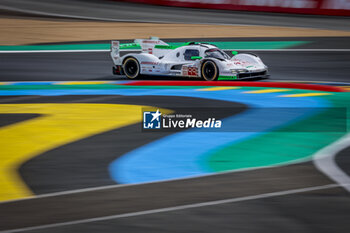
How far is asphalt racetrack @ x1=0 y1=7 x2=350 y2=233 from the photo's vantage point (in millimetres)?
4887

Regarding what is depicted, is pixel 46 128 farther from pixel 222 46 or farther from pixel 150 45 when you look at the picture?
pixel 222 46

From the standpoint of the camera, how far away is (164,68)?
47.8ft

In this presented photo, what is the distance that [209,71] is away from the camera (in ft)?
46.0

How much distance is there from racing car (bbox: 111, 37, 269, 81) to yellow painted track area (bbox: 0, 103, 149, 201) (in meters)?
3.50

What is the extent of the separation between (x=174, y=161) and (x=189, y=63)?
7.48 m

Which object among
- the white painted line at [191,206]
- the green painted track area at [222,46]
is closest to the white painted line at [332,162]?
the white painted line at [191,206]

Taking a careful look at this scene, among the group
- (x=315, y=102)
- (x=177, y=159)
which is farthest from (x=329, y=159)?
(x=315, y=102)

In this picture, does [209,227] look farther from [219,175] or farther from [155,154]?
[155,154]

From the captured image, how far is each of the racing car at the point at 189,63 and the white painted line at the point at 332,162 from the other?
234 inches

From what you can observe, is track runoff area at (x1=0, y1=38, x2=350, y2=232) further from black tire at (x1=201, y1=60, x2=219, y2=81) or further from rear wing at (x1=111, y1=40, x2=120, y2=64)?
rear wing at (x1=111, y1=40, x2=120, y2=64)

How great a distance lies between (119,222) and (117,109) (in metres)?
5.86

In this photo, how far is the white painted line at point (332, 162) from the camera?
19.4 feet

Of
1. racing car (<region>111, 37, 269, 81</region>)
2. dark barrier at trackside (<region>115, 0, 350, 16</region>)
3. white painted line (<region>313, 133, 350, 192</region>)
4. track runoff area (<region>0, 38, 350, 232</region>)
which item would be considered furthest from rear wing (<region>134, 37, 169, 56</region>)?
dark barrier at trackside (<region>115, 0, 350, 16</region>)

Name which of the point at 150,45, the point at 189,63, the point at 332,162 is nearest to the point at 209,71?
the point at 189,63
